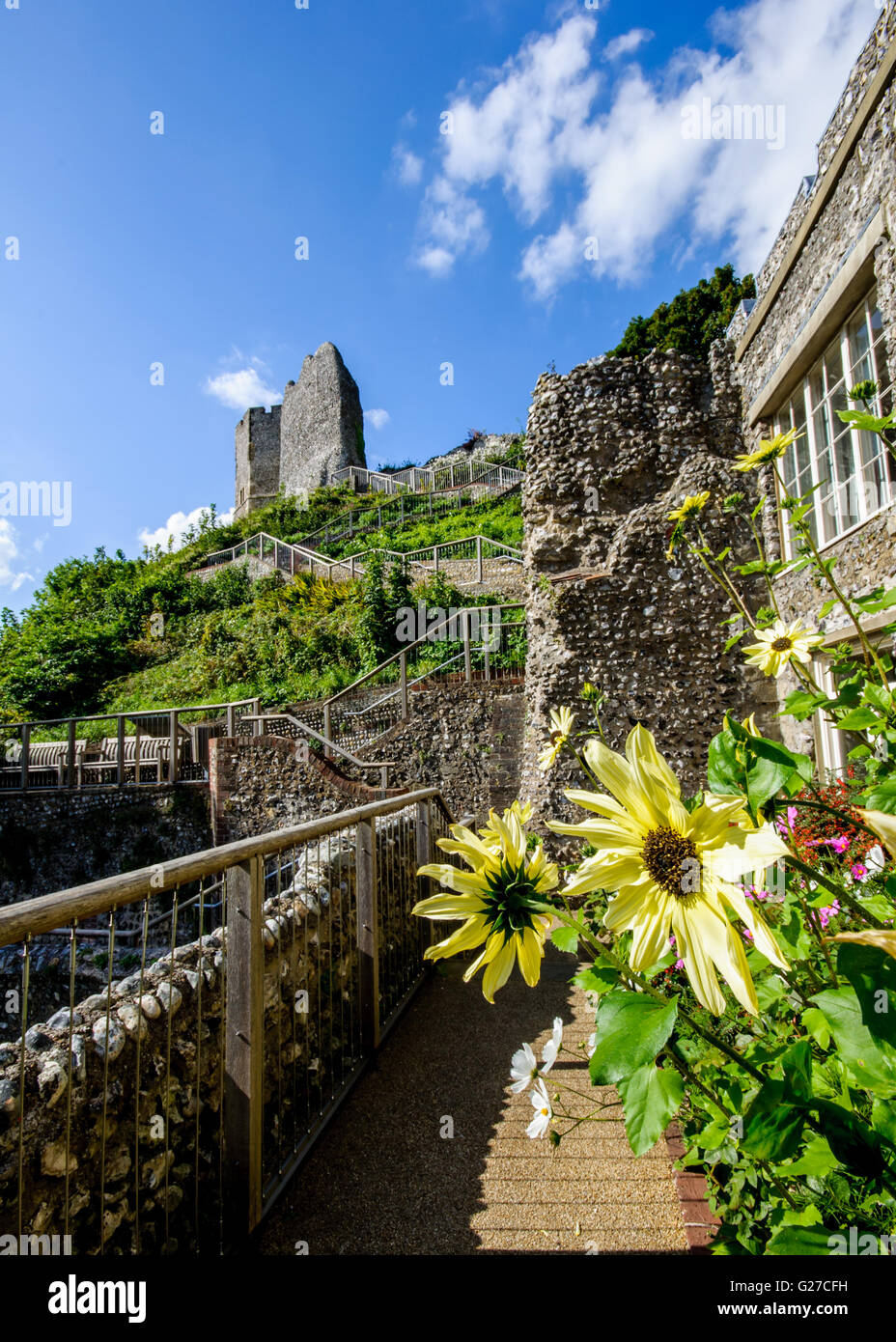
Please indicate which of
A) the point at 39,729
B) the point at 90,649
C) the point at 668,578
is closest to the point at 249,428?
the point at 90,649

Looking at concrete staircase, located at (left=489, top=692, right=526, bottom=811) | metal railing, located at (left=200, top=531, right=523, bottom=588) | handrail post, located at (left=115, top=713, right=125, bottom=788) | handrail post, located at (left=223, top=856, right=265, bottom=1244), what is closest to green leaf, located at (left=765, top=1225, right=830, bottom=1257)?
handrail post, located at (left=223, top=856, right=265, bottom=1244)

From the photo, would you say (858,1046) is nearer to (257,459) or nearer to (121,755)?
(121,755)

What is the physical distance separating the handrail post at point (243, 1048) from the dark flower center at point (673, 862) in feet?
5.54

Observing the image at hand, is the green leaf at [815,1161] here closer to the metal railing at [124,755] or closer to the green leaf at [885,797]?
the green leaf at [885,797]

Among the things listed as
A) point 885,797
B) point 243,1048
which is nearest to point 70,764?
point 243,1048

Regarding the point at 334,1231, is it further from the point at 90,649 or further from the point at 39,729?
the point at 90,649

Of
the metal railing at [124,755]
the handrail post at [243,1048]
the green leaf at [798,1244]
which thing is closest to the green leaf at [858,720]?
the green leaf at [798,1244]

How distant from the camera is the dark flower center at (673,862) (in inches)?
29.6

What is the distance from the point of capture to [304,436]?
133 ft

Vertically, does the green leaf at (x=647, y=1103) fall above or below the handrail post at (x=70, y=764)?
below

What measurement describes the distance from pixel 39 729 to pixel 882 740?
1986 cm

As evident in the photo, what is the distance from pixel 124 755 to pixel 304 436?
30.5m

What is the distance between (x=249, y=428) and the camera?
43938 mm

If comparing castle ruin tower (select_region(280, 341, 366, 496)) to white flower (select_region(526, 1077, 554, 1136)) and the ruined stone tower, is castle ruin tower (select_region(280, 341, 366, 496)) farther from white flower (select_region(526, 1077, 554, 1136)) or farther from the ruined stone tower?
white flower (select_region(526, 1077, 554, 1136))
